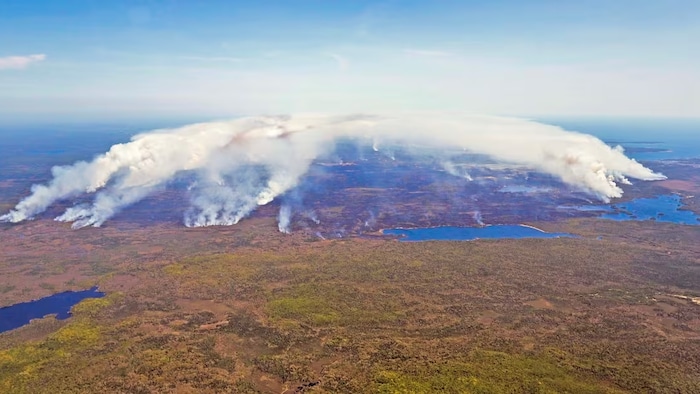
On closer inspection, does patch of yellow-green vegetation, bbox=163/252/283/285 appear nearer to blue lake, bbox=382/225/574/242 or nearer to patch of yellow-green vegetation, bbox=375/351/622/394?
blue lake, bbox=382/225/574/242

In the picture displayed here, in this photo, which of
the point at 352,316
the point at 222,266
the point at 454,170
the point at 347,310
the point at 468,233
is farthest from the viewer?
the point at 454,170

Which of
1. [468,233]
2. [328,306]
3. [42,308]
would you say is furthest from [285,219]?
[42,308]

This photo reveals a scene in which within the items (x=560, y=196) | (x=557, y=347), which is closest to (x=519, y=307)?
(x=557, y=347)

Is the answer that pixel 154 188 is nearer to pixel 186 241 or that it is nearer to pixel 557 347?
pixel 186 241

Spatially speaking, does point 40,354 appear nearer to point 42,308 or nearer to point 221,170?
point 42,308

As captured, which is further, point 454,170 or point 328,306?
point 454,170
